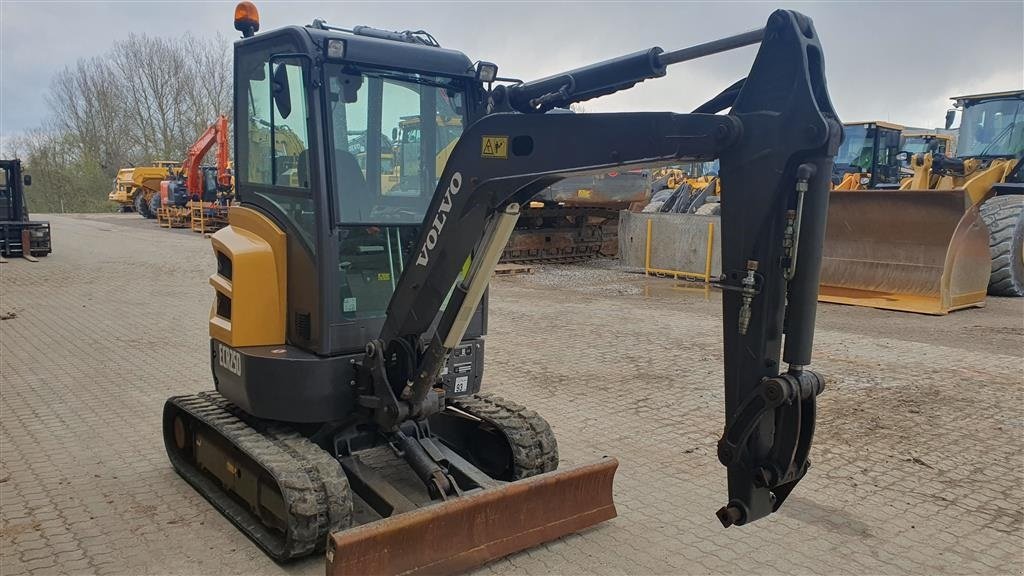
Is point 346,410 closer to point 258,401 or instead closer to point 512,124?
point 258,401

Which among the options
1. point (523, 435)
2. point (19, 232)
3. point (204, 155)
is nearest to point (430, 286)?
point (523, 435)

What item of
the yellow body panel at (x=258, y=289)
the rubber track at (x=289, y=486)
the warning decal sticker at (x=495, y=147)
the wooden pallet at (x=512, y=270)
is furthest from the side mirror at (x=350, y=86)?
the wooden pallet at (x=512, y=270)

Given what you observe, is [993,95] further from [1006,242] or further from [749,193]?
[749,193]

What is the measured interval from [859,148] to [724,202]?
620 inches

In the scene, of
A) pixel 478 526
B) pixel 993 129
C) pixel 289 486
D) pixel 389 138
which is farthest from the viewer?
pixel 993 129

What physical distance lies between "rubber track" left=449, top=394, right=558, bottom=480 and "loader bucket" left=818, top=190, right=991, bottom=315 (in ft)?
27.5

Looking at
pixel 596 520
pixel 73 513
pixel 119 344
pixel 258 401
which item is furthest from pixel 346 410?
pixel 119 344

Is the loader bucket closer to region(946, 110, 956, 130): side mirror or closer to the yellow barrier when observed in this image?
the yellow barrier

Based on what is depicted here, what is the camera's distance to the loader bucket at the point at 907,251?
10672 millimetres

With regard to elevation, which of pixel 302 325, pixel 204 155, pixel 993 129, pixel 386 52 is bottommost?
pixel 302 325

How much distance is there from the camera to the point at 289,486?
3.53 meters

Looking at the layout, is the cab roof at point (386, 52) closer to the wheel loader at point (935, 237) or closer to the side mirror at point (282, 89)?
the side mirror at point (282, 89)

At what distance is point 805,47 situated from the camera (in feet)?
8.01

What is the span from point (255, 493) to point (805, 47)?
3.26 meters
